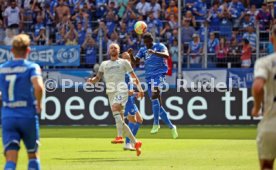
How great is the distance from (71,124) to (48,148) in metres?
11.0

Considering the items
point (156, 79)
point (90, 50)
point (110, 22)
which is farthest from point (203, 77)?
point (156, 79)

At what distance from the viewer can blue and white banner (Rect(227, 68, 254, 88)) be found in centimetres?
3094

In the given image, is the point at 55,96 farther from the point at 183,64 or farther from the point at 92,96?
the point at 183,64

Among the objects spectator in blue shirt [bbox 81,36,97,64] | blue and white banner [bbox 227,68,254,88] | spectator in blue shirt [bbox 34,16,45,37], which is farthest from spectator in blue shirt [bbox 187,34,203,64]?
spectator in blue shirt [bbox 34,16,45,37]

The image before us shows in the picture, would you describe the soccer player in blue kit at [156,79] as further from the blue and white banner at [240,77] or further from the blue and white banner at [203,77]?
the blue and white banner at [240,77]

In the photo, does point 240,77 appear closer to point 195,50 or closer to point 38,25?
point 195,50

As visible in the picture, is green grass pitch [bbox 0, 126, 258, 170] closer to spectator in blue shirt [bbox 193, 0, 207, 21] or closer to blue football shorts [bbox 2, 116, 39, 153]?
blue football shorts [bbox 2, 116, 39, 153]

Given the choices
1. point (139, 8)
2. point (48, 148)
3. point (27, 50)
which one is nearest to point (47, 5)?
point (139, 8)

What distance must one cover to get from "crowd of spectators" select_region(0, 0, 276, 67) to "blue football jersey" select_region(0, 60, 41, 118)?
2009 centimetres

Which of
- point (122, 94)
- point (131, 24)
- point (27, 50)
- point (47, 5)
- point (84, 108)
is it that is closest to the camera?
point (27, 50)

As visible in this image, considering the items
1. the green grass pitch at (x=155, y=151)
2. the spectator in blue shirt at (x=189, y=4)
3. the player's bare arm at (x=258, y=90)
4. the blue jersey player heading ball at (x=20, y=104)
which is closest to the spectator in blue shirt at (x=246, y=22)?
the spectator in blue shirt at (x=189, y=4)

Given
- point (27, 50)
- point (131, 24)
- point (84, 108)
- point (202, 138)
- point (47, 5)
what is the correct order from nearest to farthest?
point (27, 50)
point (202, 138)
point (84, 108)
point (131, 24)
point (47, 5)

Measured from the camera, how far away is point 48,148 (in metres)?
20.5

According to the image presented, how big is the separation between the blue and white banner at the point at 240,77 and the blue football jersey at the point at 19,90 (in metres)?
20.2
